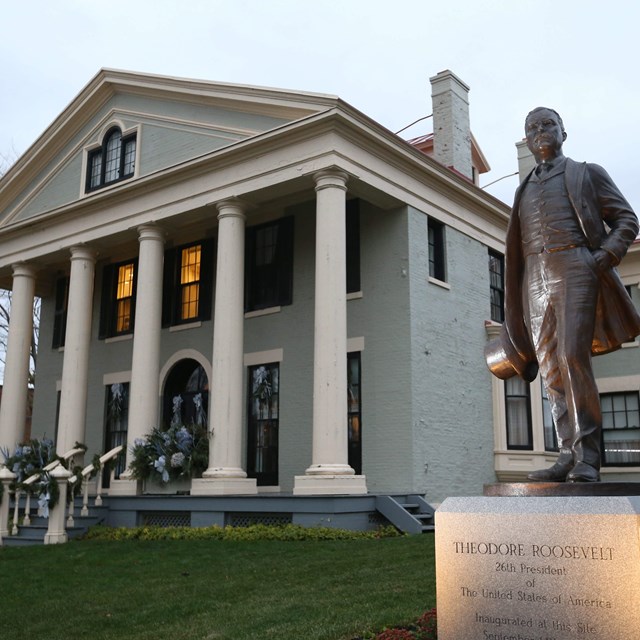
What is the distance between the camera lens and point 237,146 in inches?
682

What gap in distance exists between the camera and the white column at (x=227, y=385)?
53.3 ft

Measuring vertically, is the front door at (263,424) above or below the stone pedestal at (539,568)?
above

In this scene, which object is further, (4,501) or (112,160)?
(112,160)

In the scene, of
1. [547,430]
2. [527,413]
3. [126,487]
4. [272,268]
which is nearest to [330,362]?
[272,268]

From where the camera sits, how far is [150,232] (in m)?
19.3

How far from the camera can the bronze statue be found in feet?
18.6

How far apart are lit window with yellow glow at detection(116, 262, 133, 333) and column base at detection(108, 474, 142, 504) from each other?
6.23 meters

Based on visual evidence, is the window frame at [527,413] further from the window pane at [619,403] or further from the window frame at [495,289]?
the window pane at [619,403]

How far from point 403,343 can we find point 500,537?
489 inches

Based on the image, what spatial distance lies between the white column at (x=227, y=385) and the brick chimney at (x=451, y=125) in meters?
7.64

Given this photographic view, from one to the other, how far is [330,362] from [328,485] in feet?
7.52

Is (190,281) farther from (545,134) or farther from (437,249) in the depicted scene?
(545,134)

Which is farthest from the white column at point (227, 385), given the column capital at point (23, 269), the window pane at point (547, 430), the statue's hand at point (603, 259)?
the statue's hand at point (603, 259)

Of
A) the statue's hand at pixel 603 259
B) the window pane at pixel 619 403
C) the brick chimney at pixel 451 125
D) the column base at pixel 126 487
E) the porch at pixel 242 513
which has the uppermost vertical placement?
the brick chimney at pixel 451 125
